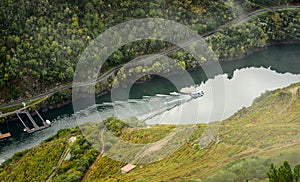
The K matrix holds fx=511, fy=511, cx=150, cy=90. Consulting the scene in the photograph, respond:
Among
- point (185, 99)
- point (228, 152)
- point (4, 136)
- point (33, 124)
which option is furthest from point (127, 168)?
point (4, 136)

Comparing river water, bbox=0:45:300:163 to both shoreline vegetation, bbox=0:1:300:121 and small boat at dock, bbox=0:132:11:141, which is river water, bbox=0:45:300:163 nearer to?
small boat at dock, bbox=0:132:11:141

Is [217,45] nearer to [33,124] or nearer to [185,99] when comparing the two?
[185,99]

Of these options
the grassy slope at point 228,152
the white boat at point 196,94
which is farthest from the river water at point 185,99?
the grassy slope at point 228,152

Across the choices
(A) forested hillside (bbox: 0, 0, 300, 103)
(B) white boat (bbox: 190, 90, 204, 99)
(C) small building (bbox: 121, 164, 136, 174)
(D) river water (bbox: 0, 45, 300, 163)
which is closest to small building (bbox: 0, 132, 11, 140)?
(D) river water (bbox: 0, 45, 300, 163)

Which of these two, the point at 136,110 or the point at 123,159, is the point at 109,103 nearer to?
the point at 136,110

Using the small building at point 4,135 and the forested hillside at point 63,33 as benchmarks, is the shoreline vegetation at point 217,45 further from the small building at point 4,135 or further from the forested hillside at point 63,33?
the small building at point 4,135
